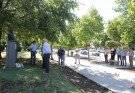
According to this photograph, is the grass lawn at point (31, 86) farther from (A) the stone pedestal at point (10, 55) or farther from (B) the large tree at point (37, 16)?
(B) the large tree at point (37, 16)

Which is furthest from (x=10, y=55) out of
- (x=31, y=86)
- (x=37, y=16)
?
(x=31, y=86)

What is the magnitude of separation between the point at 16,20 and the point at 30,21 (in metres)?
0.94

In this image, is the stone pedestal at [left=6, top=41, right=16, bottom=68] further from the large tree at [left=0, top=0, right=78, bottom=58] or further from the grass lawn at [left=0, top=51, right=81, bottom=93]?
the grass lawn at [left=0, top=51, right=81, bottom=93]

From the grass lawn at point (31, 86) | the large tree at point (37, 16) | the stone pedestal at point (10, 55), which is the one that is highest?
the large tree at point (37, 16)

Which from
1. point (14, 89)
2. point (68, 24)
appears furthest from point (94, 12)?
point (14, 89)

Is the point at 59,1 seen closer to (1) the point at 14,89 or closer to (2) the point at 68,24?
(2) the point at 68,24

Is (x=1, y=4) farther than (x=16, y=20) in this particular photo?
Yes

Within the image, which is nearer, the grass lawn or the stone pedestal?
the grass lawn

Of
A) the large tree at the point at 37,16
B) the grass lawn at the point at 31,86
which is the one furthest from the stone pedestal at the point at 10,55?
the grass lawn at the point at 31,86

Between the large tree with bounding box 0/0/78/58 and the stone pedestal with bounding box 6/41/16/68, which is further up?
the large tree with bounding box 0/0/78/58

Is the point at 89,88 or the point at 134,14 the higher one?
the point at 134,14

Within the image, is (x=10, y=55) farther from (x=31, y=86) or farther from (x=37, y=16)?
(x=31, y=86)

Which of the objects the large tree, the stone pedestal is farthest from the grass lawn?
the large tree

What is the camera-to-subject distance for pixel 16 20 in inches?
762
